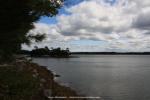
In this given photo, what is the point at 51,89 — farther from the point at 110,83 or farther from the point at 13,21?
the point at 110,83

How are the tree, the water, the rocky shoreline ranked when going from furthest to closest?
1. the water
2. the rocky shoreline
3. the tree

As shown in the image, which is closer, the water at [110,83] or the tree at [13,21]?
the tree at [13,21]

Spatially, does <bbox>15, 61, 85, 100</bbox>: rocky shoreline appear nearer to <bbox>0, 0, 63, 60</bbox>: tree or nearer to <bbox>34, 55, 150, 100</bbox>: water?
<bbox>34, 55, 150, 100</bbox>: water

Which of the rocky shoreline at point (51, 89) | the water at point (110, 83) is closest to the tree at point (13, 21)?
the rocky shoreline at point (51, 89)

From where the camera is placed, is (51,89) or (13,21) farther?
(51,89)

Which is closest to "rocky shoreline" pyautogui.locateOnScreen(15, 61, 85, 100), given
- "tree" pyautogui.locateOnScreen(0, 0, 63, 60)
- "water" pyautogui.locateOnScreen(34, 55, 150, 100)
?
"water" pyautogui.locateOnScreen(34, 55, 150, 100)

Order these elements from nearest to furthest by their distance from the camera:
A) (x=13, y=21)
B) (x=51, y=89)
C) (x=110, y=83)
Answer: (x=13, y=21), (x=51, y=89), (x=110, y=83)

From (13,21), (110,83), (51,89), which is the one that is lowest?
(110,83)

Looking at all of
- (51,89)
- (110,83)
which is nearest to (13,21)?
(51,89)

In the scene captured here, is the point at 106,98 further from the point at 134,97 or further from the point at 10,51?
the point at 10,51

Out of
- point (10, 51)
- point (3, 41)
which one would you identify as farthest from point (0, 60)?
point (3, 41)

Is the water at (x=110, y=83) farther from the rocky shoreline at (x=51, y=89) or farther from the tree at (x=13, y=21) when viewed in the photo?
the tree at (x=13, y=21)

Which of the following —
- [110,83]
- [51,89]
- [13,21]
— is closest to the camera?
[13,21]

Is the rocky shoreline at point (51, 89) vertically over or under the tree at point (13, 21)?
under
